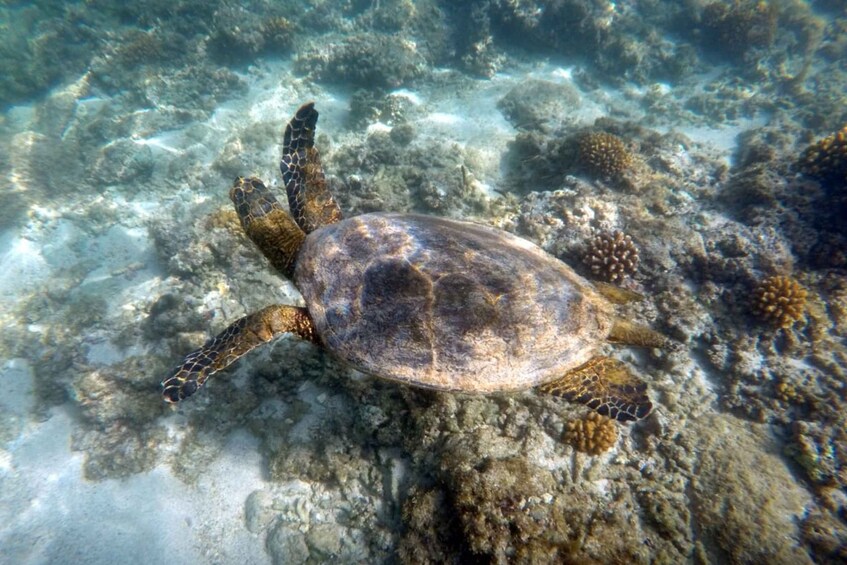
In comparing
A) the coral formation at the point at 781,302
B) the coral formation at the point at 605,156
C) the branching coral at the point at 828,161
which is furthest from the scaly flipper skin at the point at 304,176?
the branching coral at the point at 828,161

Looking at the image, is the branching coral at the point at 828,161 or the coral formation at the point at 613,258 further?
the branching coral at the point at 828,161

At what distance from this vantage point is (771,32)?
12203 mm

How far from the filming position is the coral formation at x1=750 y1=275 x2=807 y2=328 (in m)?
4.37

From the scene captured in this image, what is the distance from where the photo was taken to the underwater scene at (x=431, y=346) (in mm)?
3078

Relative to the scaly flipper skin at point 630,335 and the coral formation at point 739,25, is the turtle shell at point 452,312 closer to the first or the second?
the scaly flipper skin at point 630,335

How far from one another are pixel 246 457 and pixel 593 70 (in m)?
14.7

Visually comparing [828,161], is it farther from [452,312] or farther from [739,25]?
[739,25]

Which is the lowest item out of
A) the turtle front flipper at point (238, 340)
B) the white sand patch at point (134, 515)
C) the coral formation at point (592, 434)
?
the white sand patch at point (134, 515)

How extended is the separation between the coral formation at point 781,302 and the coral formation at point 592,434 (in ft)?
8.54

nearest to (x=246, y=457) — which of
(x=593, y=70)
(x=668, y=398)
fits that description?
(x=668, y=398)

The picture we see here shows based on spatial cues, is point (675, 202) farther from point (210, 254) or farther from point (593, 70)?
point (593, 70)

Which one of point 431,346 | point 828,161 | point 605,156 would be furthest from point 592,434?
point 828,161

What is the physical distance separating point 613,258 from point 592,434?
2.27 meters

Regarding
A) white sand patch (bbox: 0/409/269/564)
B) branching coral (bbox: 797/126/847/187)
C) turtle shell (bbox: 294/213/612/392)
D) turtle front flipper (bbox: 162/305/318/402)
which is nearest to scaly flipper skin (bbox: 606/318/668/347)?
turtle shell (bbox: 294/213/612/392)
